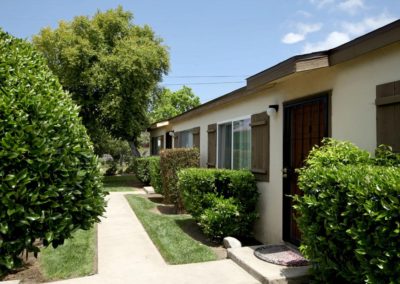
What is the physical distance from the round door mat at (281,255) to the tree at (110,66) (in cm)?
1207

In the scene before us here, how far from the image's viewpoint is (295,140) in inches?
227

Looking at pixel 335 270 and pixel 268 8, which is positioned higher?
pixel 268 8

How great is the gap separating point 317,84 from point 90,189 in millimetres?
3662

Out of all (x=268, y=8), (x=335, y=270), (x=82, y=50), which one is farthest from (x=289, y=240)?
(x=82, y=50)

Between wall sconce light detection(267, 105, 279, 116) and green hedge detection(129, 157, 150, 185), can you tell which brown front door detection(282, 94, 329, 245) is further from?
green hedge detection(129, 157, 150, 185)

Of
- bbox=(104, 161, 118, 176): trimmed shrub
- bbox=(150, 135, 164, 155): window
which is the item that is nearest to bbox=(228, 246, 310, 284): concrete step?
bbox=(150, 135, 164, 155): window

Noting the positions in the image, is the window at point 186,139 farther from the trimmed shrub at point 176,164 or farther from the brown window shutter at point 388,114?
the brown window shutter at point 388,114

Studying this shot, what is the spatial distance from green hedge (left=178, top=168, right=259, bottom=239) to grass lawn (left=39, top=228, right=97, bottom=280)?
199 centimetres

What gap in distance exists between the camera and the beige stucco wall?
13.2 feet

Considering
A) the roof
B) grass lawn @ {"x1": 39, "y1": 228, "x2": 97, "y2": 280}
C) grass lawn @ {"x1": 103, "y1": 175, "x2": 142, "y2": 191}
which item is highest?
the roof

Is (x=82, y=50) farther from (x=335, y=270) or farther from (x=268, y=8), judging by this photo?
(x=335, y=270)

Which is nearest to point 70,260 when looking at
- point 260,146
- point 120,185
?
→ point 260,146

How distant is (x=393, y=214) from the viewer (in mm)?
2510

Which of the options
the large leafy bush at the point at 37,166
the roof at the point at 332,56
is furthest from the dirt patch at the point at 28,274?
the roof at the point at 332,56
